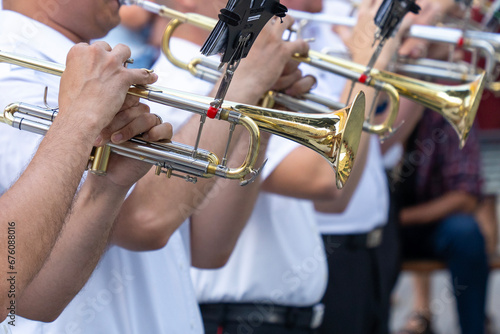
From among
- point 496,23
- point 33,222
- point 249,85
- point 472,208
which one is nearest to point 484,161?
point 472,208

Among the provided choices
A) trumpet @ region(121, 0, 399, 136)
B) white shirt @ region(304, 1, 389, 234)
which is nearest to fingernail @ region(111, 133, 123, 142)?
trumpet @ region(121, 0, 399, 136)

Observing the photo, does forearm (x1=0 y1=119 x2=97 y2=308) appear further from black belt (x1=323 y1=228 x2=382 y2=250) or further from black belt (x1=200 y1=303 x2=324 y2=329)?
black belt (x1=323 y1=228 x2=382 y2=250)

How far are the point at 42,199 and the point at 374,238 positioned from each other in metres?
1.86

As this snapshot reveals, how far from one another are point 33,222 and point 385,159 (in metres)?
2.44

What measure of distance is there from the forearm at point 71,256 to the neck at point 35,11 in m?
0.39

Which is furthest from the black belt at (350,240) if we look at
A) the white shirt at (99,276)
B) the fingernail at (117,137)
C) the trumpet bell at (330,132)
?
the fingernail at (117,137)

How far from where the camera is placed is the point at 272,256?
2.11 meters

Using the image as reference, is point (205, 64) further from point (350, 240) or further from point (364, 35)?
point (350, 240)

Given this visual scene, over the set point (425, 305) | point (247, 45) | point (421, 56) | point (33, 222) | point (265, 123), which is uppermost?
point (421, 56)

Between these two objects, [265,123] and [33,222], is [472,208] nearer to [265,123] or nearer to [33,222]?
[265,123]

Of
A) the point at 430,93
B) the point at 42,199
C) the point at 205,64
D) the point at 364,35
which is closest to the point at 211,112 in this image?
the point at 42,199

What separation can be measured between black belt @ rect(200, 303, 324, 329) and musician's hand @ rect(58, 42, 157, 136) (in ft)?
3.28

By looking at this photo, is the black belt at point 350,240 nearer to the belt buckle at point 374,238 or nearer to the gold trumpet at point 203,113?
the belt buckle at point 374,238

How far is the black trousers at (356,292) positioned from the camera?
2.54 m
